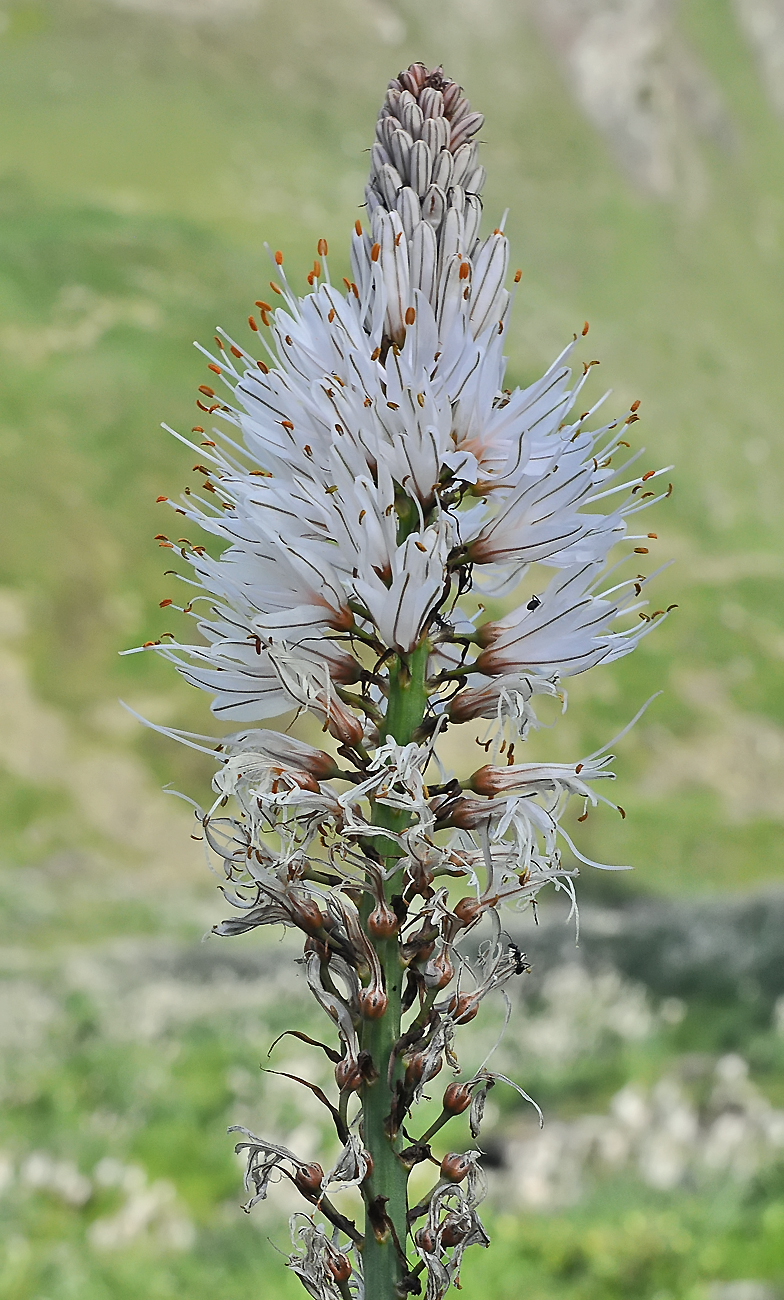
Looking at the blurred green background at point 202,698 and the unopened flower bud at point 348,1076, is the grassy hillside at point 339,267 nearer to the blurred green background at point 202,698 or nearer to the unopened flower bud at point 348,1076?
the blurred green background at point 202,698

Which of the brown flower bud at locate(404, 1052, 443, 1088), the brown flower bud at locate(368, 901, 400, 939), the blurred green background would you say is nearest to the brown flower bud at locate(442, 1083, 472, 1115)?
the brown flower bud at locate(404, 1052, 443, 1088)

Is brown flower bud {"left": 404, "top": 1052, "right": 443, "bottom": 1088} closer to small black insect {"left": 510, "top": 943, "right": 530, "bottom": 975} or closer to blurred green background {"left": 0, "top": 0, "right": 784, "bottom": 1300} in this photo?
small black insect {"left": 510, "top": 943, "right": 530, "bottom": 975}

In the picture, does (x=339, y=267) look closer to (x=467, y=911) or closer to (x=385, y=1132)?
(x=467, y=911)

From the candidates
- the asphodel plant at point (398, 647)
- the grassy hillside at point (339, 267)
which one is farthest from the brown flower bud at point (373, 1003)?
the grassy hillside at point (339, 267)

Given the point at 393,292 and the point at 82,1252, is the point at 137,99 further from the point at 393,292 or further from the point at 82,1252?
the point at 393,292

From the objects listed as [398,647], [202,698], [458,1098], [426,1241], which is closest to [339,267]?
[202,698]

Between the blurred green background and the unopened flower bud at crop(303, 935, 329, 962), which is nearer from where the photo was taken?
the unopened flower bud at crop(303, 935, 329, 962)
